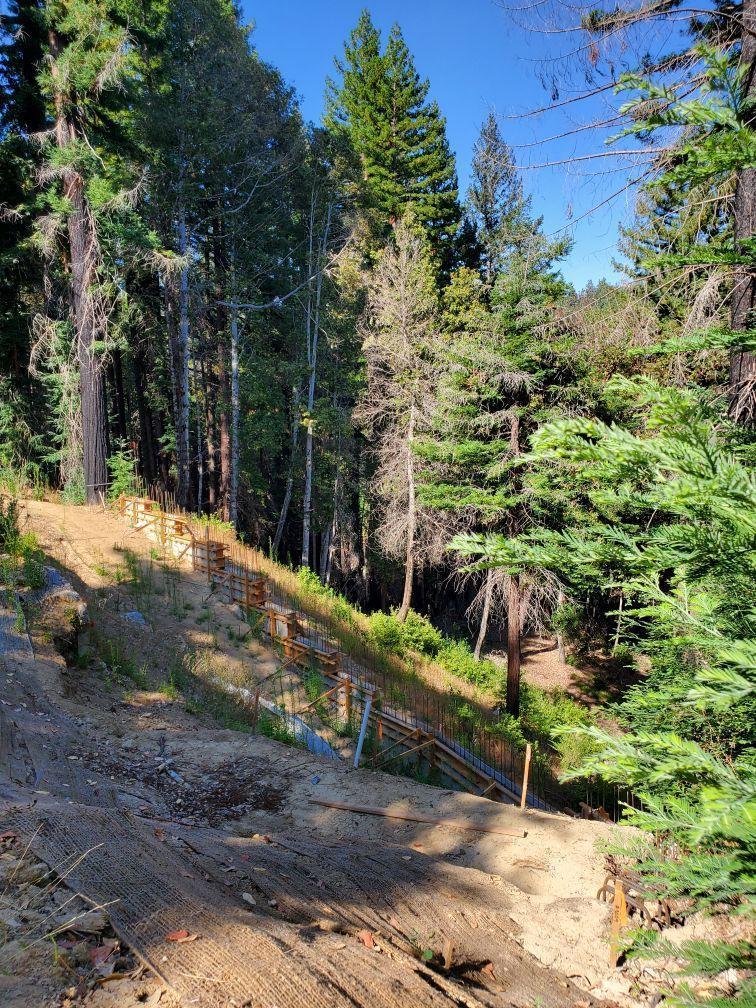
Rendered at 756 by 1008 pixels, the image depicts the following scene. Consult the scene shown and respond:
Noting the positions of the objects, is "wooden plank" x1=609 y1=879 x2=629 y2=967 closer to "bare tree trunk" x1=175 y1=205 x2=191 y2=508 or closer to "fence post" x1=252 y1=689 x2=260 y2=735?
"fence post" x1=252 y1=689 x2=260 y2=735

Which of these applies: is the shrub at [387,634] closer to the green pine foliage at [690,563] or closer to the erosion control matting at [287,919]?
the erosion control matting at [287,919]

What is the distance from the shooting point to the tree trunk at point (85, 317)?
15.1 m

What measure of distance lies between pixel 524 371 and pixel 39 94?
50.8 ft

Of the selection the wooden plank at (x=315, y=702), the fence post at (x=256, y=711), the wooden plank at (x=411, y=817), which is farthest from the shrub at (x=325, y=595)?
the wooden plank at (x=411, y=817)

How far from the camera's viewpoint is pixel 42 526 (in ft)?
44.3

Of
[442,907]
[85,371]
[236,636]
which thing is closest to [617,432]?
[442,907]

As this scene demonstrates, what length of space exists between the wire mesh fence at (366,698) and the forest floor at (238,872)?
2060 millimetres

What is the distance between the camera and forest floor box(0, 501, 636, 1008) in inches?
113

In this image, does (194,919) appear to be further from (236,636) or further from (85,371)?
(85,371)

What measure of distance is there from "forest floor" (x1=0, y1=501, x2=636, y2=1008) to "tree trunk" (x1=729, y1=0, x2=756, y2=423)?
17.0 feet

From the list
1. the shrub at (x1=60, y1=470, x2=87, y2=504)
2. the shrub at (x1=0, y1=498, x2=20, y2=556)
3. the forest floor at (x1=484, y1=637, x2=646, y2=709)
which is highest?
the shrub at (x1=60, y1=470, x2=87, y2=504)

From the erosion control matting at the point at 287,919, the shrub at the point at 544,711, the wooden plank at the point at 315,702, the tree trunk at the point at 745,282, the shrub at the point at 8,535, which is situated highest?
the tree trunk at the point at 745,282

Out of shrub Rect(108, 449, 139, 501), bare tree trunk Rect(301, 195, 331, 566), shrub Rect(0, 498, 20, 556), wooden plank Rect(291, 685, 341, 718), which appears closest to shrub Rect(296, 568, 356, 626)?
bare tree trunk Rect(301, 195, 331, 566)

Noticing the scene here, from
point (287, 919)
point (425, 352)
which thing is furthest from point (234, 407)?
point (287, 919)
